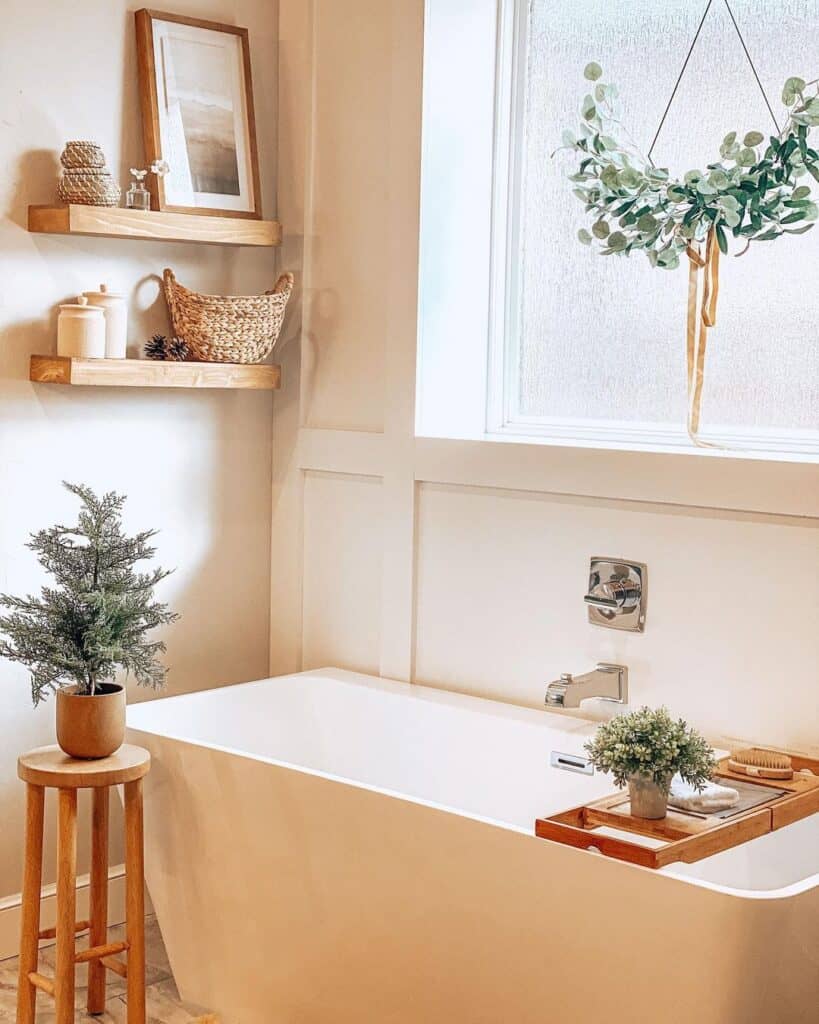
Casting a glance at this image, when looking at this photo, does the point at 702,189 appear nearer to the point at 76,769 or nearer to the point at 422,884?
the point at 422,884

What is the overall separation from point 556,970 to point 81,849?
1.53 meters

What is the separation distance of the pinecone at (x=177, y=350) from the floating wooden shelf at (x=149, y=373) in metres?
0.04

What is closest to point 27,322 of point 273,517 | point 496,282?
point 273,517

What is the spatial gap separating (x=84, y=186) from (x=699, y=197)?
52.1 inches

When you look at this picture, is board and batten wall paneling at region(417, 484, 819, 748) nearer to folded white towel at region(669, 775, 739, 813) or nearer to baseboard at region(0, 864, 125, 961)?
folded white towel at region(669, 775, 739, 813)

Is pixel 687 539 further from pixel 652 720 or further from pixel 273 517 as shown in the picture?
pixel 273 517

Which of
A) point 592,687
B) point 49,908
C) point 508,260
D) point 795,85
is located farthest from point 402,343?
point 49,908

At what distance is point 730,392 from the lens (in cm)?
293

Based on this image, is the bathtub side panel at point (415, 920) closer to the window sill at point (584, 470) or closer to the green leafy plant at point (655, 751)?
the green leafy plant at point (655, 751)

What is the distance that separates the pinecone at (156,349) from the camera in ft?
10.5

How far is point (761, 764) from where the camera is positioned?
7.98ft

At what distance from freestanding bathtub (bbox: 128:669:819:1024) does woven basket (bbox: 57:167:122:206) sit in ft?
3.73

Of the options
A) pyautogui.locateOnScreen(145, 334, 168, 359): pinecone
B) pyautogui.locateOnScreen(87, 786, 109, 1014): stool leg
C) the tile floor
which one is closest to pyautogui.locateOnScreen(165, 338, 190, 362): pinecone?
pyautogui.locateOnScreen(145, 334, 168, 359): pinecone

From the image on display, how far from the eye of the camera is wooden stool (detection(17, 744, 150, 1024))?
253 centimetres
